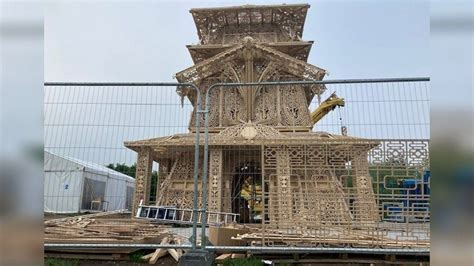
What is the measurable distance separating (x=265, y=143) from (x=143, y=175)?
536 cm

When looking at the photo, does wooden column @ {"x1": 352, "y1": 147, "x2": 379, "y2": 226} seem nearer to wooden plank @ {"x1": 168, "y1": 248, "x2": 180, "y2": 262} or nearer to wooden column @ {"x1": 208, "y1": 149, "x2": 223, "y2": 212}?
wooden plank @ {"x1": 168, "y1": 248, "x2": 180, "y2": 262}

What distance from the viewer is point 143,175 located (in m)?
11.4

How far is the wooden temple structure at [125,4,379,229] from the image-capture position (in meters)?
5.69

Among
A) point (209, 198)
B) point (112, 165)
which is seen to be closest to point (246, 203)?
point (209, 198)

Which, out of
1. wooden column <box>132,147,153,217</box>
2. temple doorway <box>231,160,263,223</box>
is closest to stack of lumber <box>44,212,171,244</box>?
temple doorway <box>231,160,263,223</box>

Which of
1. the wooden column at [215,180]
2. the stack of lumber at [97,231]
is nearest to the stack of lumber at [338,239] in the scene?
the stack of lumber at [97,231]

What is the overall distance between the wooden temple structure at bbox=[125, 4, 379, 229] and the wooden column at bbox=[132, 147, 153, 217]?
1.4 inches

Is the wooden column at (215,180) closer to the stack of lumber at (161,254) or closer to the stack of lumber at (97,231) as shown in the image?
the stack of lumber at (97,231)

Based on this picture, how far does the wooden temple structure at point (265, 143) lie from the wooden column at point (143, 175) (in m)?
0.04

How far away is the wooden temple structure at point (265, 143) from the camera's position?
569 cm

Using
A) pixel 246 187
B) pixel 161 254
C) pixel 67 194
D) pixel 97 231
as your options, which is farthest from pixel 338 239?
pixel 246 187

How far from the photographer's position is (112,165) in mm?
5641

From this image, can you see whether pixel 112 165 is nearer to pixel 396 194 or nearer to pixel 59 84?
pixel 59 84

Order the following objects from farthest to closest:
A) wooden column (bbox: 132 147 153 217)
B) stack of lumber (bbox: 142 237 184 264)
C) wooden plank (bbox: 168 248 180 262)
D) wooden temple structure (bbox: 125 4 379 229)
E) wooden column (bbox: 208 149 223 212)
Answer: wooden column (bbox: 208 149 223 212)
wooden column (bbox: 132 147 153 217)
wooden temple structure (bbox: 125 4 379 229)
wooden plank (bbox: 168 248 180 262)
stack of lumber (bbox: 142 237 184 264)
